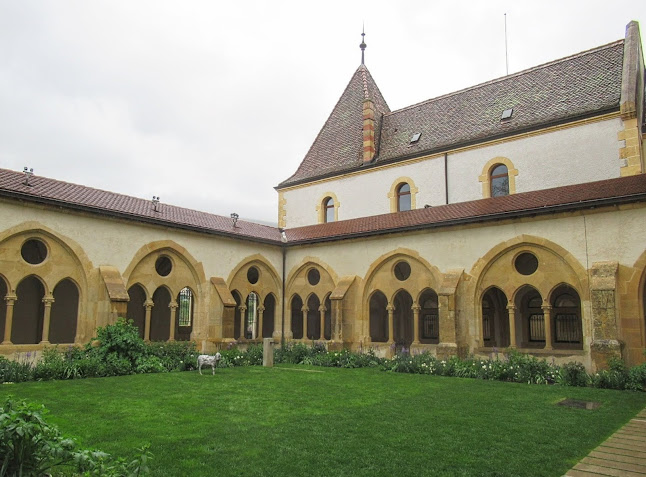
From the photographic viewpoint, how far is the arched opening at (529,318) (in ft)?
63.0

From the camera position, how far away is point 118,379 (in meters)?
12.1

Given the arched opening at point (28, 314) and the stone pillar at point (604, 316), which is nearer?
the stone pillar at point (604, 316)

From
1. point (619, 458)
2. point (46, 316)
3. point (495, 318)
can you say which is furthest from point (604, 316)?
point (46, 316)

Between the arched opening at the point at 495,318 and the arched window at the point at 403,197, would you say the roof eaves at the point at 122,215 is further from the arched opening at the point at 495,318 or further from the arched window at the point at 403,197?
the arched opening at the point at 495,318

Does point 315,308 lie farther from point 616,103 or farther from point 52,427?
point 52,427

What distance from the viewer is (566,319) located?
61.7 ft

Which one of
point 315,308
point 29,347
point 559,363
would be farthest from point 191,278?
point 559,363

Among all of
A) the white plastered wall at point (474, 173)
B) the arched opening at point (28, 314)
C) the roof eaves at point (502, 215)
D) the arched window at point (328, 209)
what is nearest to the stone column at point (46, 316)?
the arched opening at point (28, 314)

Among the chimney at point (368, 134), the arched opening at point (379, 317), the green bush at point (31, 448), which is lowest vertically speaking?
the green bush at point (31, 448)

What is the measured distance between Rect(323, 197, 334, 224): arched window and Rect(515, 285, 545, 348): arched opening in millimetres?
9154

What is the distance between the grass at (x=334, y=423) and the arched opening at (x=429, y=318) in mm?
9016

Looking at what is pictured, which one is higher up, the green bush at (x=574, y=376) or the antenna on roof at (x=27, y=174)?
the antenna on roof at (x=27, y=174)

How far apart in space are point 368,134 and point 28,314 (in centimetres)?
1568

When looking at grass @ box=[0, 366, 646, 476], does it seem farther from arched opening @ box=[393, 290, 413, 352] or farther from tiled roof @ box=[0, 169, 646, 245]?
arched opening @ box=[393, 290, 413, 352]
